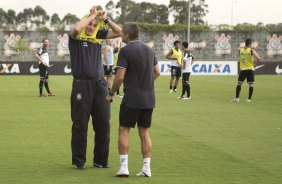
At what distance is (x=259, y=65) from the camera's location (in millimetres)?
44000

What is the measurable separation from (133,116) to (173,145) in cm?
314

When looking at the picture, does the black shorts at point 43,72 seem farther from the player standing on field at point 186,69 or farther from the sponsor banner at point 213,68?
the sponsor banner at point 213,68

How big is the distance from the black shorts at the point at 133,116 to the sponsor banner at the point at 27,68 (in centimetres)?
3288

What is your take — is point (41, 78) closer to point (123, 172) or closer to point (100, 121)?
point (100, 121)

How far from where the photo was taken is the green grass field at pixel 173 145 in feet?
29.2

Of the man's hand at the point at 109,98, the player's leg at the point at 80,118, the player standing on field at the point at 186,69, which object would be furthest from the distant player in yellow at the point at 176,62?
the man's hand at the point at 109,98

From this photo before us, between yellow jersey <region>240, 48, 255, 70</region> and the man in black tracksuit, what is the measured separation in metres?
12.6

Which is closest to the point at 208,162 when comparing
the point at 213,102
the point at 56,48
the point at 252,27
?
the point at 213,102

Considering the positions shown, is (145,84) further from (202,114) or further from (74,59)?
(202,114)

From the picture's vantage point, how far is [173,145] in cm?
1171

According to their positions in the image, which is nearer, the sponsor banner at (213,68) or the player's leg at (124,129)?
the player's leg at (124,129)

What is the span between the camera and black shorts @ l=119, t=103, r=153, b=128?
869 cm

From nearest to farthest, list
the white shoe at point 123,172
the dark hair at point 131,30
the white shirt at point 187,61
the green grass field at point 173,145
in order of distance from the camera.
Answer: the dark hair at point 131,30 < the white shoe at point 123,172 < the green grass field at point 173,145 < the white shirt at point 187,61

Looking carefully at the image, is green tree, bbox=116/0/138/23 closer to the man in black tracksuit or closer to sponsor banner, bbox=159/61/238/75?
sponsor banner, bbox=159/61/238/75
